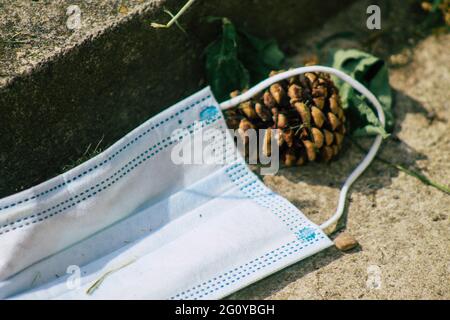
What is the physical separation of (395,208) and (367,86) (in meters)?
0.44

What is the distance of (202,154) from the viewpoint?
170 centimetres

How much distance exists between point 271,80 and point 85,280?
28.6 inches

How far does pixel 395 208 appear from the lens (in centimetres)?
167

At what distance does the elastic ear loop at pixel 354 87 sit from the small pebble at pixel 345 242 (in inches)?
2.1

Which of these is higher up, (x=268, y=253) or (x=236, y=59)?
(x=236, y=59)

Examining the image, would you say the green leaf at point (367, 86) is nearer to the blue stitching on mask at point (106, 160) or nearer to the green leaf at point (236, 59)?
the green leaf at point (236, 59)

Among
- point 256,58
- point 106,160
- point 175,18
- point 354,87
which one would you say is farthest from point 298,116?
point 106,160

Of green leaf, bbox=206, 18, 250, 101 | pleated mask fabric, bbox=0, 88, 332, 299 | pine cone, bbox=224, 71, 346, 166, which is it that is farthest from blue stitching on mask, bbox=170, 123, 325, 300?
green leaf, bbox=206, 18, 250, 101

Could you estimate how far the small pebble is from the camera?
1.56m

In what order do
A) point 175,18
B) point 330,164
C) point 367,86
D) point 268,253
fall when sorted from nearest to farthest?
point 268,253 < point 175,18 < point 330,164 < point 367,86

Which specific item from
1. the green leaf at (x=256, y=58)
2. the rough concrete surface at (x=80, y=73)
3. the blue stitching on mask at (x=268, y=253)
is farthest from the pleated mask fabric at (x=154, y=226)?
the green leaf at (x=256, y=58)

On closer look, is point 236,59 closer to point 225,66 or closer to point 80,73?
point 225,66
